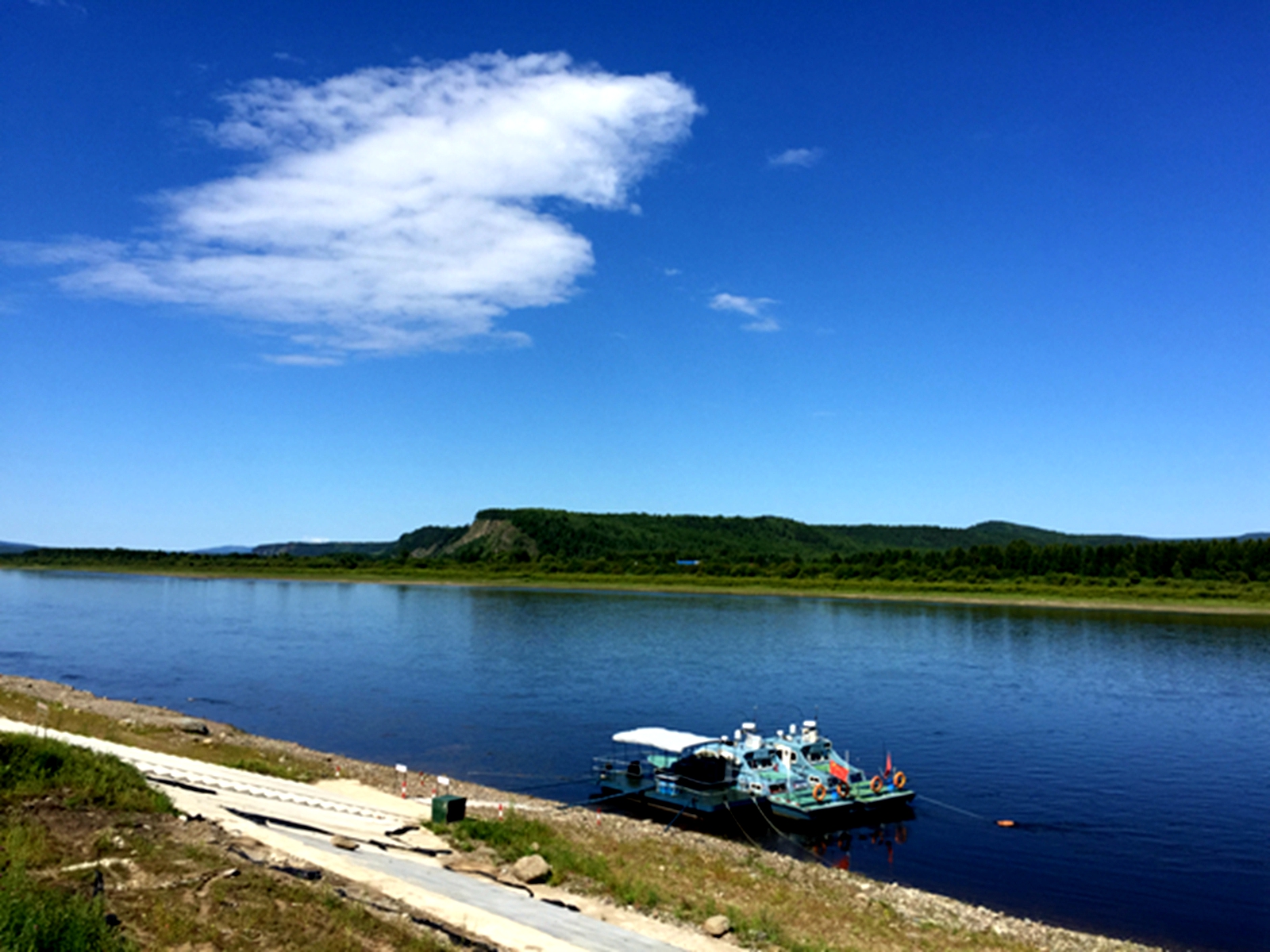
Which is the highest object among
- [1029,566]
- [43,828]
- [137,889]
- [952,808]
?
[1029,566]

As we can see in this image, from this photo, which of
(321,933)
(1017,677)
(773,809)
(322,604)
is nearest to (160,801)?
(321,933)

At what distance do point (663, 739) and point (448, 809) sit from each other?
13371 millimetres

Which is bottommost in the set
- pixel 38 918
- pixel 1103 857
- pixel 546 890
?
pixel 1103 857

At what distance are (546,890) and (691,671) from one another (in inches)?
1814

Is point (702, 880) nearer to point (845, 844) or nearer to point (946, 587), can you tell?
point (845, 844)

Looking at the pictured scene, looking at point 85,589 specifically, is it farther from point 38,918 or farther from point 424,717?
point 38,918

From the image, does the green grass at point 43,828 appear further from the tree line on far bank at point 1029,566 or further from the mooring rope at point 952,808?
the tree line on far bank at point 1029,566

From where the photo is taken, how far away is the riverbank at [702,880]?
20.2 m

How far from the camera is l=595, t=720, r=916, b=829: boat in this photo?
34.2 meters

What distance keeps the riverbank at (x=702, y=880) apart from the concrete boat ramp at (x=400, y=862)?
1.29 meters

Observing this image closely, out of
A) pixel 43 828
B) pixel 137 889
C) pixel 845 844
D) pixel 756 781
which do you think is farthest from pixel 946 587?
pixel 137 889

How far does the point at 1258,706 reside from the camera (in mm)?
56031

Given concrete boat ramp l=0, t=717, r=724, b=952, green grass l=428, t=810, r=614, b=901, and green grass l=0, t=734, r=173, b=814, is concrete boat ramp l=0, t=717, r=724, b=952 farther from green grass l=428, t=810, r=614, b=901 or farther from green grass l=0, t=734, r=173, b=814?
green grass l=0, t=734, r=173, b=814

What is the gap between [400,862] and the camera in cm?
2083
